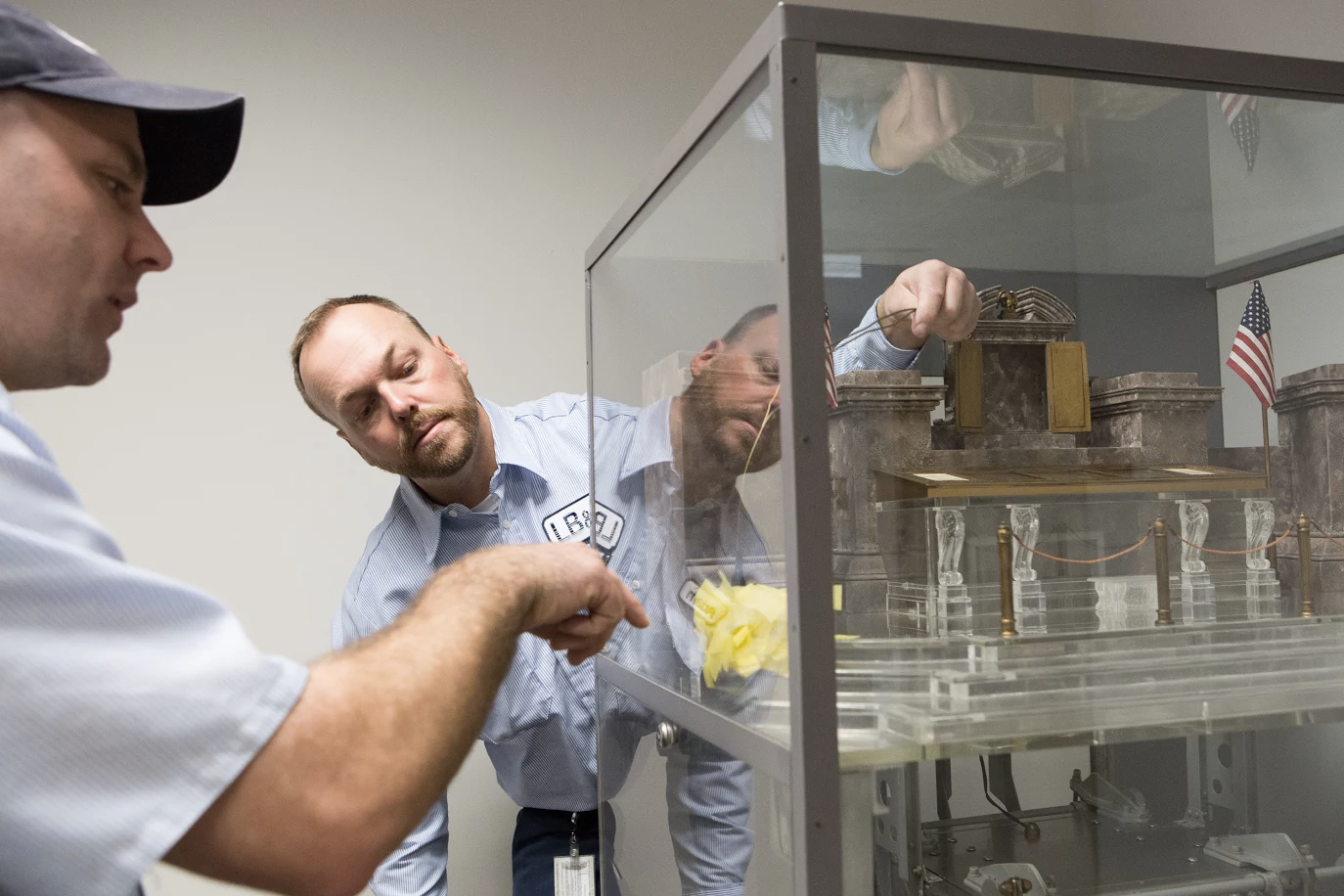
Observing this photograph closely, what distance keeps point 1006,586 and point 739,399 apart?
33 centimetres

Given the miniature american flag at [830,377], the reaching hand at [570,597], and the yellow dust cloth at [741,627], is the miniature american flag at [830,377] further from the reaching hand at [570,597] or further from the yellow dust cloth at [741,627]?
the reaching hand at [570,597]

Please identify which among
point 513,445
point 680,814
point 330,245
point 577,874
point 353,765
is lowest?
point 577,874

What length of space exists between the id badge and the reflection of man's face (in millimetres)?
989

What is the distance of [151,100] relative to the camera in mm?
919

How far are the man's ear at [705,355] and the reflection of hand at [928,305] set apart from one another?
17 cm

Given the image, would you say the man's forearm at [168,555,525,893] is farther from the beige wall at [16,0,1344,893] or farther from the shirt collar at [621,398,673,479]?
the beige wall at [16,0,1344,893]

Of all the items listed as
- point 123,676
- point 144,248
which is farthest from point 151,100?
point 123,676

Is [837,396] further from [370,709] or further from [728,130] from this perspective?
[370,709]

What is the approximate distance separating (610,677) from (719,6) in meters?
2.10

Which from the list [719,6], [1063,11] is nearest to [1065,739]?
[719,6]

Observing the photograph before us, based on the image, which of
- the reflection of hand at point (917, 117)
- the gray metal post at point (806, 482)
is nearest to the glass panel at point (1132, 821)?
the gray metal post at point (806, 482)

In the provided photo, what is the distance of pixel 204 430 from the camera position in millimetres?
2582

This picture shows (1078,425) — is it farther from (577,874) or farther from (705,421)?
(577,874)

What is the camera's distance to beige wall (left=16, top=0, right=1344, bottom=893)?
256 cm
